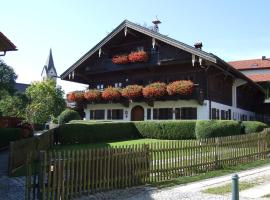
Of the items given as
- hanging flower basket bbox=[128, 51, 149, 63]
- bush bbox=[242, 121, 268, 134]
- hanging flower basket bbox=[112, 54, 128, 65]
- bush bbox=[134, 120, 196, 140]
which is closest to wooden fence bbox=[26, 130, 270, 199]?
bush bbox=[242, 121, 268, 134]

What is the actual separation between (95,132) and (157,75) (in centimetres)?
829

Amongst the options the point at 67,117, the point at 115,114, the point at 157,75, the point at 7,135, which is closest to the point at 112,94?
the point at 115,114

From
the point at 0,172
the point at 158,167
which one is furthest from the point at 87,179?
the point at 0,172

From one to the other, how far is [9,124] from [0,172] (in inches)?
596

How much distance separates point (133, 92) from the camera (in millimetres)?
32312

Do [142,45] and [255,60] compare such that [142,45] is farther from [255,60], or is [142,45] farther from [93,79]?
[255,60]

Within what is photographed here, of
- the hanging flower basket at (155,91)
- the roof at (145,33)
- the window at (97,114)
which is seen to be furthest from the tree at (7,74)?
the hanging flower basket at (155,91)

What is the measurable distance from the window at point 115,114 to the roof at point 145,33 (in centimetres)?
541

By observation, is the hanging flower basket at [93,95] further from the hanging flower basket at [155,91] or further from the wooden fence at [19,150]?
the wooden fence at [19,150]

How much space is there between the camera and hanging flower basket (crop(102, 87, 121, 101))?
3372 centimetres

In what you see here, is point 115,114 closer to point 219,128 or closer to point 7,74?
point 219,128

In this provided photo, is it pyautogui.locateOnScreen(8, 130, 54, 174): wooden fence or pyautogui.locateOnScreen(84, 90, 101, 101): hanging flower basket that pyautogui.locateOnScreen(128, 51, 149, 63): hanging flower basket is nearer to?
pyautogui.locateOnScreen(84, 90, 101, 101): hanging flower basket

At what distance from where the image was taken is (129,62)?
34.5 meters

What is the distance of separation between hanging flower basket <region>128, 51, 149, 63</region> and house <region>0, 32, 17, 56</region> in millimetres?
14314
